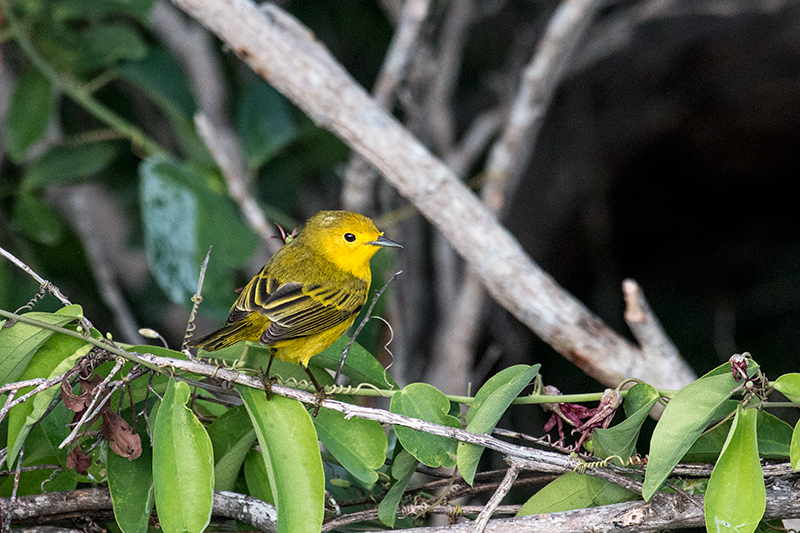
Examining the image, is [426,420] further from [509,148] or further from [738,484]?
[509,148]

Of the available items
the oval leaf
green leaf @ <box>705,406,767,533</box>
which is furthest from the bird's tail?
the oval leaf

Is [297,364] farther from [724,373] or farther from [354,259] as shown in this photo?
[724,373]

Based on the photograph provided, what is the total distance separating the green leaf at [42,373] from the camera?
1.14m

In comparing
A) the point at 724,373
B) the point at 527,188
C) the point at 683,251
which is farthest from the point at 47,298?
the point at 683,251

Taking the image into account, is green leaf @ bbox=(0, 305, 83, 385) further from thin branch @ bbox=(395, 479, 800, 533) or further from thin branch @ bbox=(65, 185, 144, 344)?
thin branch @ bbox=(65, 185, 144, 344)

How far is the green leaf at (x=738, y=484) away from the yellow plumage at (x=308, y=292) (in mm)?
748

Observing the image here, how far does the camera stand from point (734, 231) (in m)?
4.32

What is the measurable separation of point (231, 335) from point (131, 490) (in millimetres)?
346

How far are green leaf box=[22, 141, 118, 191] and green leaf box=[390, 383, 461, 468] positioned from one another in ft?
6.04

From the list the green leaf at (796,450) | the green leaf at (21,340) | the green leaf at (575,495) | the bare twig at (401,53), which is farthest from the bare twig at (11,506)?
the bare twig at (401,53)

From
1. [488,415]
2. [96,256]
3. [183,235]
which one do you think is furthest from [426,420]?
[96,256]

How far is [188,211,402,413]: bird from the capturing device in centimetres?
146

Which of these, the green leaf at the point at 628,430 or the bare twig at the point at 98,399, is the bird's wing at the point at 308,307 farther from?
the green leaf at the point at 628,430

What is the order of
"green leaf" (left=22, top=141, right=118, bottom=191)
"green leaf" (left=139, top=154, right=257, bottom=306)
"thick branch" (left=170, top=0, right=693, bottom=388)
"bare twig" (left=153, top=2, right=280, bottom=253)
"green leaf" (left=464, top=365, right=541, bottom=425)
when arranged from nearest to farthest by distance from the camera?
"green leaf" (left=464, top=365, right=541, bottom=425) → "thick branch" (left=170, top=0, right=693, bottom=388) → "green leaf" (left=139, top=154, right=257, bottom=306) → "green leaf" (left=22, top=141, right=118, bottom=191) → "bare twig" (left=153, top=2, right=280, bottom=253)
